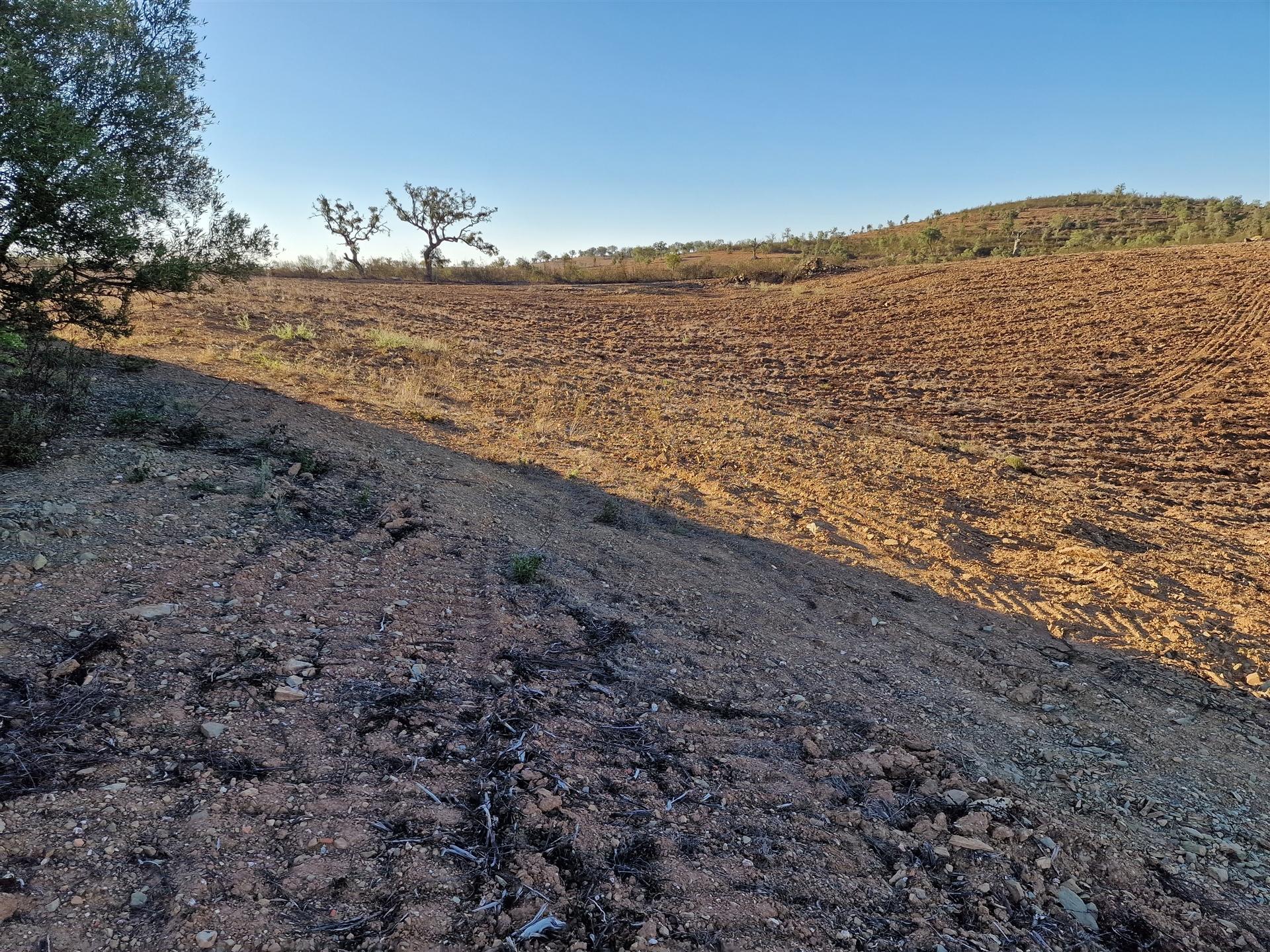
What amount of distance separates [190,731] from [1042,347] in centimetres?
1901

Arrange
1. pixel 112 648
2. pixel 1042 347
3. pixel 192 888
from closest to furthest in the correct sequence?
pixel 192 888
pixel 112 648
pixel 1042 347

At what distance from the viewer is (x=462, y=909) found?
7.55 feet

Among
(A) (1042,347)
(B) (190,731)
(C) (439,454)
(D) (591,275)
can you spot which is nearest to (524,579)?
(B) (190,731)

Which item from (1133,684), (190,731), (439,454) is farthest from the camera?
(439,454)

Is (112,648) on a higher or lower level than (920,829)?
higher

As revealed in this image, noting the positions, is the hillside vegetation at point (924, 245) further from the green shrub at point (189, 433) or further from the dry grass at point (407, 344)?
the green shrub at point (189, 433)

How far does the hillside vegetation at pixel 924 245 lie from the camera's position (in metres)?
30.9

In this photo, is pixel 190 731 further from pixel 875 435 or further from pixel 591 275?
pixel 591 275

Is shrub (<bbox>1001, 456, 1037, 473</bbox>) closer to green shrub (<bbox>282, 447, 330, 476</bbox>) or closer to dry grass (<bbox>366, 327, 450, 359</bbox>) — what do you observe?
green shrub (<bbox>282, 447, 330, 476</bbox>)

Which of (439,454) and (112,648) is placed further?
(439,454)

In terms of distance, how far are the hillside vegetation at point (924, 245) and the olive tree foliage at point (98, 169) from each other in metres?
27.1

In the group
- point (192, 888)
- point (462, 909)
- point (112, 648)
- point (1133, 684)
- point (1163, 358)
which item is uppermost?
point (1163, 358)

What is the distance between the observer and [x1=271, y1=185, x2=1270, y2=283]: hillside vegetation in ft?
102

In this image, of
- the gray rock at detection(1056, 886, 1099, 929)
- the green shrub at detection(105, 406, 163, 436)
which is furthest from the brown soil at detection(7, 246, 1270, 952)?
the green shrub at detection(105, 406, 163, 436)
